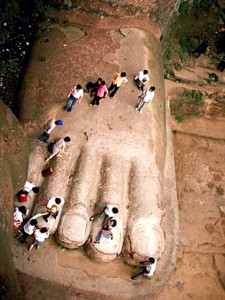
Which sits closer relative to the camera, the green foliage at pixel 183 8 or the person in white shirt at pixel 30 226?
the person in white shirt at pixel 30 226

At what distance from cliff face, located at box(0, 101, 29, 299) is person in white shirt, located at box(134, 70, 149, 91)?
3.69 metres

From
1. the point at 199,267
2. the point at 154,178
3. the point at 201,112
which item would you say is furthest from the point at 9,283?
the point at 201,112

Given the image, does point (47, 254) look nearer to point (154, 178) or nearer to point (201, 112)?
point (154, 178)

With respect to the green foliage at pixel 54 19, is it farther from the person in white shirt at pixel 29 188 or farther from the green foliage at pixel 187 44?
the person in white shirt at pixel 29 188

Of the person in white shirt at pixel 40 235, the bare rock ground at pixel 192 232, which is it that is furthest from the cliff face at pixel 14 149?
the bare rock ground at pixel 192 232

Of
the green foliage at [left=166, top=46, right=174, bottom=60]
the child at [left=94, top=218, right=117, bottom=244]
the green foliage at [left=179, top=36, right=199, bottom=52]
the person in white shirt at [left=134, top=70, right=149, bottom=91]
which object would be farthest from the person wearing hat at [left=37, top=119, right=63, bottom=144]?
the green foliage at [left=179, top=36, right=199, bottom=52]

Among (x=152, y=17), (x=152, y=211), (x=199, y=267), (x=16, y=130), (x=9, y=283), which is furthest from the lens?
(x=152, y=17)

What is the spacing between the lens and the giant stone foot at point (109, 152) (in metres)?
9.29

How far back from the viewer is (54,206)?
350 inches

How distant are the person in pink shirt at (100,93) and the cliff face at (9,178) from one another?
2.32 meters

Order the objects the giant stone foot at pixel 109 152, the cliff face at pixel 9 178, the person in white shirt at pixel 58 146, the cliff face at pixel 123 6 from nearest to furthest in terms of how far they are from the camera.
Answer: the cliff face at pixel 9 178, the giant stone foot at pixel 109 152, the person in white shirt at pixel 58 146, the cliff face at pixel 123 6

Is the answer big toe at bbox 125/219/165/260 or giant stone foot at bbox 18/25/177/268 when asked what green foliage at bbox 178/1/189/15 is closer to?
giant stone foot at bbox 18/25/177/268

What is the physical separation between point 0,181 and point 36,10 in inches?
241

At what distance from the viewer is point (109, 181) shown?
32.3 ft
